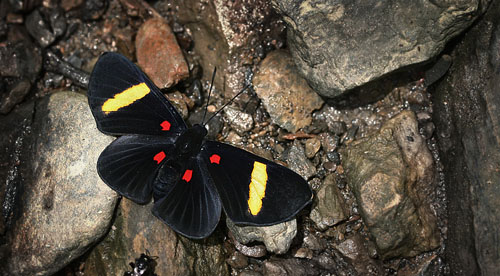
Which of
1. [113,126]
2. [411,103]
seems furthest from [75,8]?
[411,103]

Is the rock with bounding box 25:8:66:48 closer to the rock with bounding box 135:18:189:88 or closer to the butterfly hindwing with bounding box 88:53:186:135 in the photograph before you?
the rock with bounding box 135:18:189:88

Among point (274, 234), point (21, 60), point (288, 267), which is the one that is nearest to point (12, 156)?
point (21, 60)

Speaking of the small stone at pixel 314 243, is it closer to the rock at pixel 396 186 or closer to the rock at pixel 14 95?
the rock at pixel 396 186

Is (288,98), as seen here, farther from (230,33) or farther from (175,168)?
(175,168)

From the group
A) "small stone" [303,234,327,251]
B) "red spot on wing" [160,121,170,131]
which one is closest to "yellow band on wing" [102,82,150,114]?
"red spot on wing" [160,121,170,131]

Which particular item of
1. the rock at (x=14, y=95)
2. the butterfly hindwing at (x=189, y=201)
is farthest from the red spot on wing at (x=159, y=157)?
the rock at (x=14, y=95)

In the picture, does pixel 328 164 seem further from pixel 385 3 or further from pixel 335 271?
pixel 385 3
